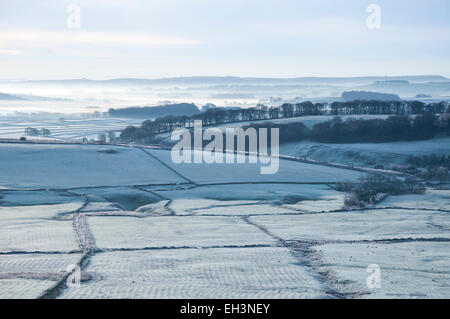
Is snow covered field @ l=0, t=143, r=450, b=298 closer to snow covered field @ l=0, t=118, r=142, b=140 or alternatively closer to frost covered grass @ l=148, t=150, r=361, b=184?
frost covered grass @ l=148, t=150, r=361, b=184

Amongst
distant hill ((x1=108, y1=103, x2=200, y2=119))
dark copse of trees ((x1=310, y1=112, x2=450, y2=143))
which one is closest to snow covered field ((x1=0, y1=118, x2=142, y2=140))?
distant hill ((x1=108, y1=103, x2=200, y2=119))

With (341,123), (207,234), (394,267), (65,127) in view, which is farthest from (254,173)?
(65,127)

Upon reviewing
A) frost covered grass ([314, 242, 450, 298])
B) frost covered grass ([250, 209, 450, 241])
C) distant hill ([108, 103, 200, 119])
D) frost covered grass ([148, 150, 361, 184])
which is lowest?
frost covered grass ([148, 150, 361, 184])

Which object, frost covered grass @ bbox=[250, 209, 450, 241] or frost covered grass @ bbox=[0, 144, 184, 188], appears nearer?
frost covered grass @ bbox=[250, 209, 450, 241]

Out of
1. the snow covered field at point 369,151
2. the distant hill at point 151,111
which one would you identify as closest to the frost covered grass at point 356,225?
the snow covered field at point 369,151

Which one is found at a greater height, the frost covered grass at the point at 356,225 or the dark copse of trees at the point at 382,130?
the dark copse of trees at the point at 382,130

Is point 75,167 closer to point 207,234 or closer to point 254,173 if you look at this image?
point 254,173

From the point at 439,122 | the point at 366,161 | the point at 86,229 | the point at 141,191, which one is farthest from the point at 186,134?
the point at 86,229

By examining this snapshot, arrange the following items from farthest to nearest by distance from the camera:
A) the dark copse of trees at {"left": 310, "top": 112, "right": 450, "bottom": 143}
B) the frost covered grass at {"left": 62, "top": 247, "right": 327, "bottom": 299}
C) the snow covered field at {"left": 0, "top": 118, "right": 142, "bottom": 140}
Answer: the snow covered field at {"left": 0, "top": 118, "right": 142, "bottom": 140} < the dark copse of trees at {"left": 310, "top": 112, "right": 450, "bottom": 143} < the frost covered grass at {"left": 62, "top": 247, "right": 327, "bottom": 299}

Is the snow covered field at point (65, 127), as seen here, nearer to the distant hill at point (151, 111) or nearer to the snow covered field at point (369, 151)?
the distant hill at point (151, 111)
